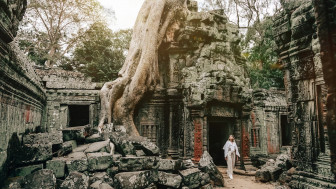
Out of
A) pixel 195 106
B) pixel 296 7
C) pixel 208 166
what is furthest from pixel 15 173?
pixel 195 106

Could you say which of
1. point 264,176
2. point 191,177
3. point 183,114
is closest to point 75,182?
point 191,177

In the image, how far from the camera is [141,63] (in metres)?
8.05

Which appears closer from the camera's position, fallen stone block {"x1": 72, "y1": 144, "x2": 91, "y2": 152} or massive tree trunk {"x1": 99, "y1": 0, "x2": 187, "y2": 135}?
fallen stone block {"x1": 72, "y1": 144, "x2": 91, "y2": 152}

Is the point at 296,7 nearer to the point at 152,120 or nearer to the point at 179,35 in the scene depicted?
the point at 179,35

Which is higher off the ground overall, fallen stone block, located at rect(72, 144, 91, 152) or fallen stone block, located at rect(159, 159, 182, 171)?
fallen stone block, located at rect(72, 144, 91, 152)

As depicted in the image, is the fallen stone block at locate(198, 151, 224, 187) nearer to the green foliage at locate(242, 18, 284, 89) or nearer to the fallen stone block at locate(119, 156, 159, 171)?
the fallen stone block at locate(119, 156, 159, 171)

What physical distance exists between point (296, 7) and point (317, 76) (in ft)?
4.05

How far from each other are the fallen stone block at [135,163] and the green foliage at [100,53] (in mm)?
10184

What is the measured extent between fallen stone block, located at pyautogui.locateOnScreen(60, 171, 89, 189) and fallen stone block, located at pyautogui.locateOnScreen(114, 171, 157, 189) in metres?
0.49

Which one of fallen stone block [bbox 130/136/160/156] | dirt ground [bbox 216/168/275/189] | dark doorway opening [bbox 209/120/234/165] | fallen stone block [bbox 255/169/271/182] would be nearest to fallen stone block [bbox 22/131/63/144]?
fallen stone block [bbox 130/136/160/156]

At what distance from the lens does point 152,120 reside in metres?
8.69

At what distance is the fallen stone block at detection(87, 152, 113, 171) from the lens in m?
3.46

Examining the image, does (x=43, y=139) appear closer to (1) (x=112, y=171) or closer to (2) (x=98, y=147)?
(2) (x=98, y=147)

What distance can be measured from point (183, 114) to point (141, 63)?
8.04 ft
